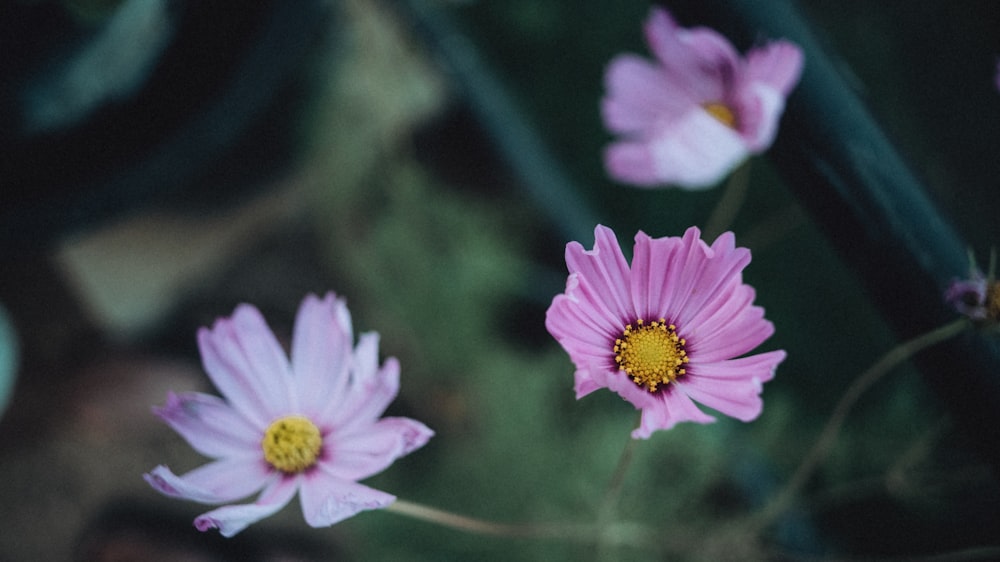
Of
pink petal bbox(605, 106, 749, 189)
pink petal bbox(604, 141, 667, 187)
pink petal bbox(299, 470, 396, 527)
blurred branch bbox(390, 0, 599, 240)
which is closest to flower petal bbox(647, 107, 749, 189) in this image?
pink petal bbox(605, 106, 749, 189)

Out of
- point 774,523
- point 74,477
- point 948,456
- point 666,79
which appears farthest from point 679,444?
point 74,477

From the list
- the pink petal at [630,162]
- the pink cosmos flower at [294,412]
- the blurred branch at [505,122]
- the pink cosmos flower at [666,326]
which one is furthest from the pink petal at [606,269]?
the blurred branch at [505,122]

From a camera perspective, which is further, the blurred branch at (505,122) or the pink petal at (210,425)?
the blurred branch at (505,122)

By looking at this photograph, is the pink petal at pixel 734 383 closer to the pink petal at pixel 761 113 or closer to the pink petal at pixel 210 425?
the pink petal at pixel 761 113

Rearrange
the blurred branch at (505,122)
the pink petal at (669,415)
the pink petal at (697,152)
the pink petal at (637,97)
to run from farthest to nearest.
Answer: the blurred branch at (505,122) → the pink petal at (637,97) → the pink petal at (697,152) → the pink petal at (669,415)

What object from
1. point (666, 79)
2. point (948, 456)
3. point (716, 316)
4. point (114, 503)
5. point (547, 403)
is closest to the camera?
point (716, 316)

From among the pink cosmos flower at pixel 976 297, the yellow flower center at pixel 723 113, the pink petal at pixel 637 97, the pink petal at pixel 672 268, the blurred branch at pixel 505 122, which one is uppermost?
the blurred branch at pixel 505 122

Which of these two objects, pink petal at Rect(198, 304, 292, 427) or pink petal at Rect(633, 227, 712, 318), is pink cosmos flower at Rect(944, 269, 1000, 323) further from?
pink petal at Rect(198, 304, 292, 427)

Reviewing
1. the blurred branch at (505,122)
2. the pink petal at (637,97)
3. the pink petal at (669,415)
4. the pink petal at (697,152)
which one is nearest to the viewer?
the pink petal at (669,415)

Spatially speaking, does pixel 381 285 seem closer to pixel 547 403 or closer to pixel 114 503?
pixel 547 403
